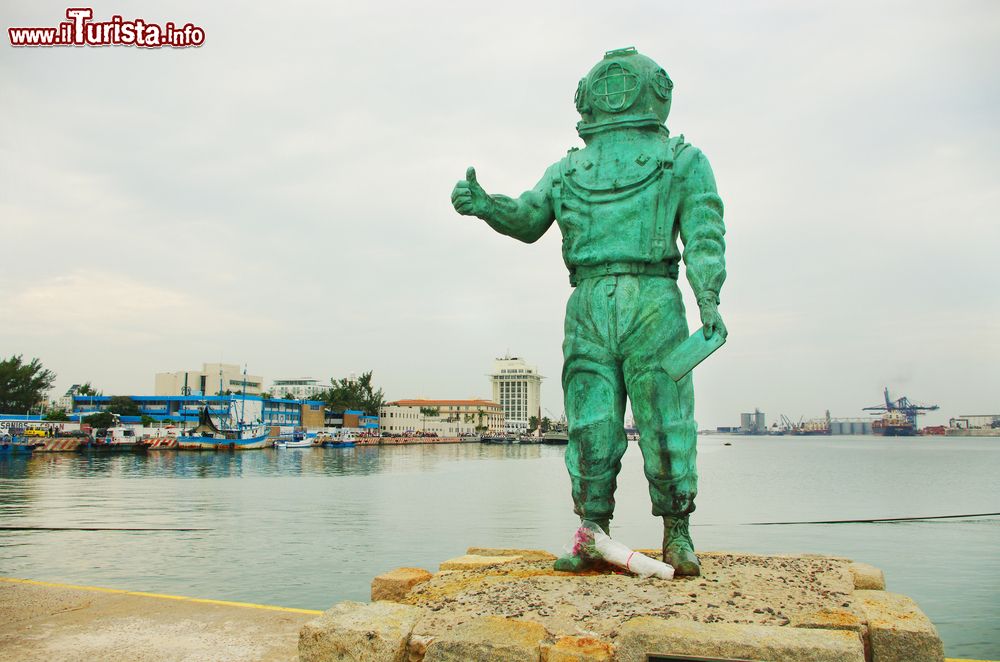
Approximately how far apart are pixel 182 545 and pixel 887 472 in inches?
1592

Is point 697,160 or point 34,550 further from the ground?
point 697,160

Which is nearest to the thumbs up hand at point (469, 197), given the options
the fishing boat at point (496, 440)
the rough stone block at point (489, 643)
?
the rough stone block at point (489, 643)

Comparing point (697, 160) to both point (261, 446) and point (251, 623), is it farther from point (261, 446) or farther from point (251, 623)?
point (261, 446)

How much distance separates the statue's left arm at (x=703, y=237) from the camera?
4.18 metres

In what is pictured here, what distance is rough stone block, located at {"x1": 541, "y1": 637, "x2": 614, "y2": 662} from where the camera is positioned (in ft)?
9.11

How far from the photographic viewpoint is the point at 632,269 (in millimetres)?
4355

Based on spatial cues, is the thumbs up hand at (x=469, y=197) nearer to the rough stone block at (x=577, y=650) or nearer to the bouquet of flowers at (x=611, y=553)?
the bouquet of flowers at (x=611, y=553)

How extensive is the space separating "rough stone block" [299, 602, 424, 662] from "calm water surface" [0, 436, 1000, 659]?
17.9 feet

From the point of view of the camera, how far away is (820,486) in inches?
1233

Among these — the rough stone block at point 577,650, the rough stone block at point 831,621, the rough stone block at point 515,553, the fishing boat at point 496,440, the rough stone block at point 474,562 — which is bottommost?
the fishing boat at point 496,440

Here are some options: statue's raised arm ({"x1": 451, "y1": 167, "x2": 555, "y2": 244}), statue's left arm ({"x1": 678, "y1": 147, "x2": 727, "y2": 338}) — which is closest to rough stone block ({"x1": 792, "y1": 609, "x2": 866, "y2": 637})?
statue's left arm ({"x1": 678, "y1": 147, "x2": 727, "y2": 338})

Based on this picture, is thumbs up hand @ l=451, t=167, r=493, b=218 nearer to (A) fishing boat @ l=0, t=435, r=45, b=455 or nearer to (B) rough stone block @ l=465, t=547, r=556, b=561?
(B) rough stone block @ l=465, t=547, r=556, b=561

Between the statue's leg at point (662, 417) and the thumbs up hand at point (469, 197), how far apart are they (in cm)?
119

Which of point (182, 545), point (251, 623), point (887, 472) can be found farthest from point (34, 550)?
point (887, 472)
